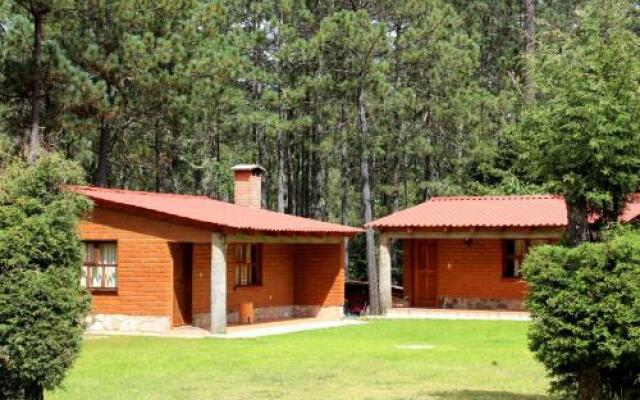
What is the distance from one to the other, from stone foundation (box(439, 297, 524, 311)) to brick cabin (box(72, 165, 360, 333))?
15.9ft

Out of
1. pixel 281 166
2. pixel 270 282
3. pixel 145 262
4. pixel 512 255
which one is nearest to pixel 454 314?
pixel 512 255

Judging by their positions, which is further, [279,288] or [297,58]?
[297,58]

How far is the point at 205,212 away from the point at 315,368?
30.9 ft

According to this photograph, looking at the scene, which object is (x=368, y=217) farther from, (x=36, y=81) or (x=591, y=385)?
(x=591, y=385)

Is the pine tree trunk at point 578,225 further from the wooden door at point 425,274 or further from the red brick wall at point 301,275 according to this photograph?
the wooden door at point 425,274

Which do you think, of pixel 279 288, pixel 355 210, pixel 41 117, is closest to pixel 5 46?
pixel 41 117

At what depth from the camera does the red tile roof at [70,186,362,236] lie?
2280 cm

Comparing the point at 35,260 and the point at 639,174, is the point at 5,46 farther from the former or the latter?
the point at 639,174

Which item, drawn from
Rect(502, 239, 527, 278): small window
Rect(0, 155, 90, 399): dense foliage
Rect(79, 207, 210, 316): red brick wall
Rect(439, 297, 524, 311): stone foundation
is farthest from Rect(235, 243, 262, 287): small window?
Rect(0, 155, 90, 399): dense foliage

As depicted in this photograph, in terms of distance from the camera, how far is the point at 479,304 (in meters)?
30.5

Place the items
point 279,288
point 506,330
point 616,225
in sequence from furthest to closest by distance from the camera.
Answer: point 279,288, point 506,330, point 616,225

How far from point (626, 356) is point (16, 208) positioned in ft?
20.9

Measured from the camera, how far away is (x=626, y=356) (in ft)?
34.3

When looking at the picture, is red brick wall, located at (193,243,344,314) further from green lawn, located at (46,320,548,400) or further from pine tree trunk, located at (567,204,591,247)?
pine tree trunk, located at (567,204,591,247)
